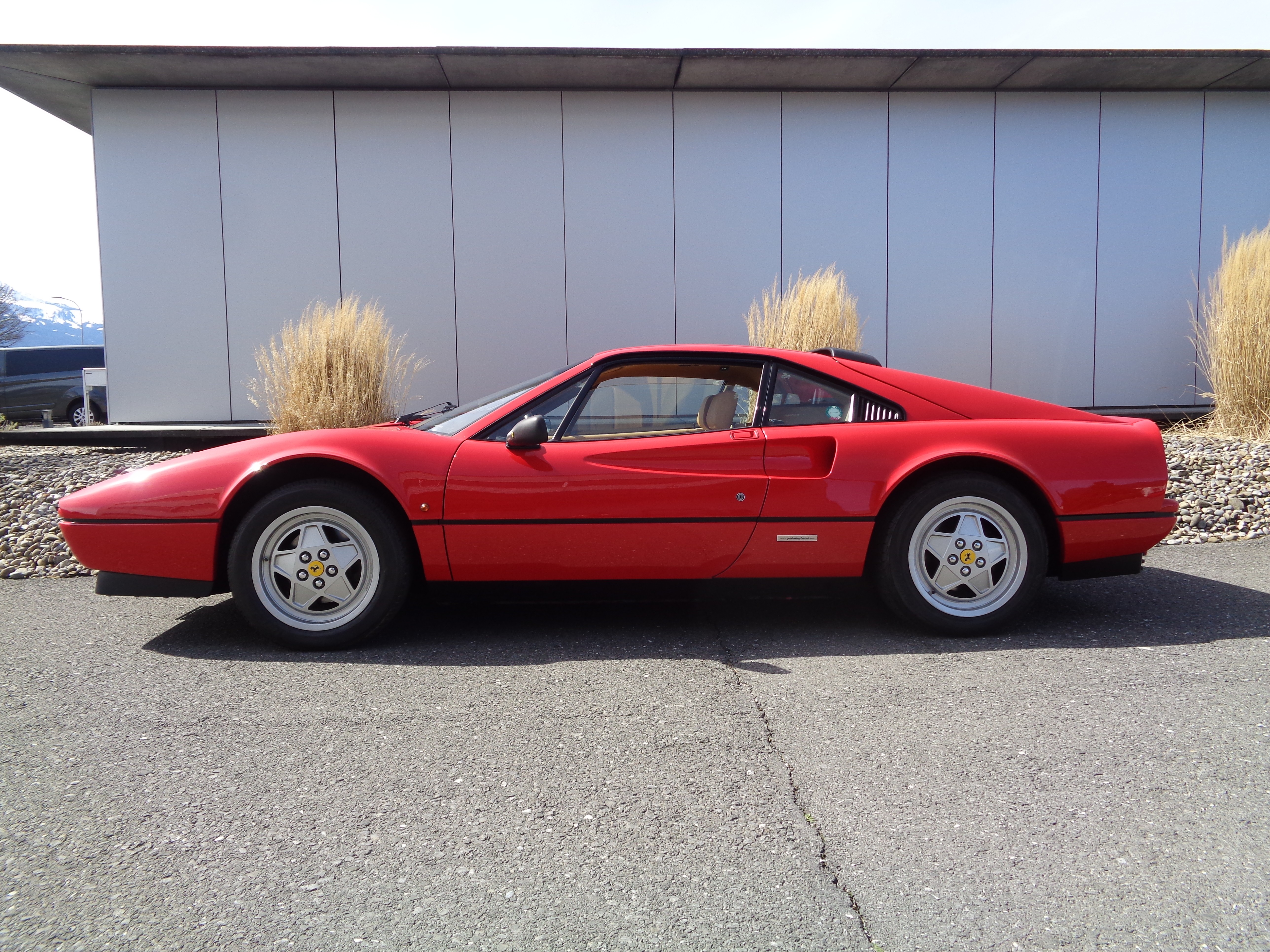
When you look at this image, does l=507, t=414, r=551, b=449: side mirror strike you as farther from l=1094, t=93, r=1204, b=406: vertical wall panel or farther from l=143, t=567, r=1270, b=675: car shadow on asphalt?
l=1094, t=93, r=1204, b=406: vertical wall panel

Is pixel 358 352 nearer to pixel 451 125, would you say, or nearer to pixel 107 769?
pixel 451 125

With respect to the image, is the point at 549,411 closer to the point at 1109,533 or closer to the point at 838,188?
the point at 1109,533

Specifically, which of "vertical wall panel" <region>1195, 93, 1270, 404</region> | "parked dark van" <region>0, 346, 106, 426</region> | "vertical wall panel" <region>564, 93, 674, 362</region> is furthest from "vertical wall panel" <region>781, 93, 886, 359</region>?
"parked dark van" <region>0, 346, 106, 426</region>

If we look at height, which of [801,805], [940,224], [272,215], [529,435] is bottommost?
[801,805]

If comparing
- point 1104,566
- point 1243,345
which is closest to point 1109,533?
point 1104,566

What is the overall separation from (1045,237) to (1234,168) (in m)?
2.22

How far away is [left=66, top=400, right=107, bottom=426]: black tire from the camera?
13477 mm

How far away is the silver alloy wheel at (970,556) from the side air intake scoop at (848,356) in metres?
0.69

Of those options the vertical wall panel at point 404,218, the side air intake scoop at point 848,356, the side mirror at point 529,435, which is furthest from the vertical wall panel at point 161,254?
the side air intake scoop at point 848,356

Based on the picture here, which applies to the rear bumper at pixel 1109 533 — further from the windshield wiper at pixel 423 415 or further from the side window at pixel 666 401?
the windshield wiper at pixel 423 415

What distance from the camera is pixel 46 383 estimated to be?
14.0m

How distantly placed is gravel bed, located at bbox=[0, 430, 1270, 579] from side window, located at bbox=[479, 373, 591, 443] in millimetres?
2715

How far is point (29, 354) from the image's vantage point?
14070 mm

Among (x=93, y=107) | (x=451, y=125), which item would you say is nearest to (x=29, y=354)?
(x=93, y=107)
